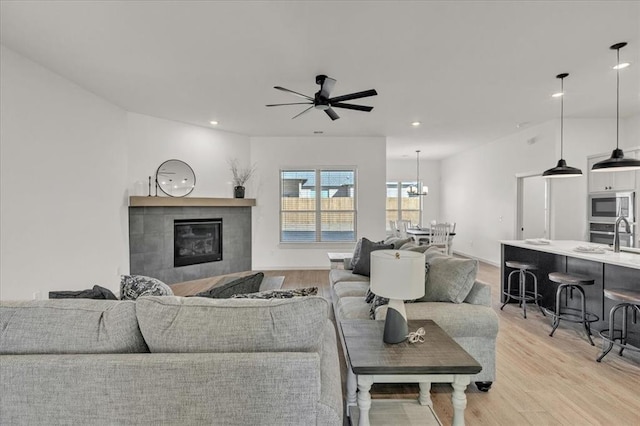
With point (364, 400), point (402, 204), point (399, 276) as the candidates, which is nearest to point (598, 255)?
point (399, 276)

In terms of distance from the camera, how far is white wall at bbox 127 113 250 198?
5359 millimetres

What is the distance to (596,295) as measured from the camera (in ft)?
11.5

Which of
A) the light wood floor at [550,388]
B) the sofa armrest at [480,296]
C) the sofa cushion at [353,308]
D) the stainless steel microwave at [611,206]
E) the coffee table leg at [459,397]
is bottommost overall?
the light wood floor at [550,388]

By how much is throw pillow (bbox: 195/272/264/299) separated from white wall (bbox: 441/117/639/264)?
5672mm

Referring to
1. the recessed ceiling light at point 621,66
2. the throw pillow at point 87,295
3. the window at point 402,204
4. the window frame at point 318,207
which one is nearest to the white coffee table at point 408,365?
the throw pillow at point 87,295

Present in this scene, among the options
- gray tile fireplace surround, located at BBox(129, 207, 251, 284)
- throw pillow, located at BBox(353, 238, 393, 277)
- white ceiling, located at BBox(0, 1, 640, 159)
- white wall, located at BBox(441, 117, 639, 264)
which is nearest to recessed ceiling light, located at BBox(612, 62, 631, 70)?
white ceiling, located at BBox(0, 1, 640, 159)

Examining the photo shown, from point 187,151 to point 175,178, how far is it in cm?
56

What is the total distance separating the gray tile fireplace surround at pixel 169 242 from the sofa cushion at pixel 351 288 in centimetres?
348

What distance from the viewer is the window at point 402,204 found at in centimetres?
1046

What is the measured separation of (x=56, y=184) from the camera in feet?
12.3

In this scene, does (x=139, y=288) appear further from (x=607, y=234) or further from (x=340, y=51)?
(x=607, y=234)

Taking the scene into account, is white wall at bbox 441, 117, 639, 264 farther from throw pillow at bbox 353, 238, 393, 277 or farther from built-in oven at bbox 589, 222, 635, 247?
throw pillow at bbox 353, 238, 393, 277

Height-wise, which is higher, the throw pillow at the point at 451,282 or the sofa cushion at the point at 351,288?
the throw pillow at the point at 451,282

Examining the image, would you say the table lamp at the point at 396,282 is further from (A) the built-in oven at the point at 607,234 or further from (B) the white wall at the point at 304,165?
(B) the white wall at the point at 304,165
